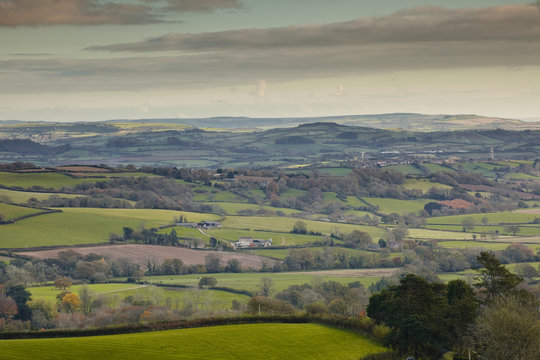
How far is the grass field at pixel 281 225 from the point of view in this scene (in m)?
145

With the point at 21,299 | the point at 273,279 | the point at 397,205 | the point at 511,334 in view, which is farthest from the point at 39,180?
the point at 511,334

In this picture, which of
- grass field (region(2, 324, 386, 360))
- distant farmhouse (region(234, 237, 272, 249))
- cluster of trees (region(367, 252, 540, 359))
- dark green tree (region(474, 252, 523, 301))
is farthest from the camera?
distant farmhouse (region(234, 237, 272, 249))

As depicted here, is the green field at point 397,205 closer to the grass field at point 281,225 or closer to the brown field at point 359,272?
the grass field at point 281,225

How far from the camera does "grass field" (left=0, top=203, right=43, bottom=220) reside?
13412 cm

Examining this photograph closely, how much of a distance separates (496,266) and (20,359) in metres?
36.1

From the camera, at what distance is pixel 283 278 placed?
105875mm

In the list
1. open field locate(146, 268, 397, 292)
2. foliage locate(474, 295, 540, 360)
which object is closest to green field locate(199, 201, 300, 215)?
open field locate(146, 268, 397, 292)

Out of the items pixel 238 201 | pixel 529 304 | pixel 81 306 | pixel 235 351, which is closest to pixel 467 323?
pixel 529 304

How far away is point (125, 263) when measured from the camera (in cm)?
11150

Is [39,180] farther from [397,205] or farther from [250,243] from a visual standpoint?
[397,205]

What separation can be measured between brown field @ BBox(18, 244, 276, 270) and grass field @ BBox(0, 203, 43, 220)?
23.9m

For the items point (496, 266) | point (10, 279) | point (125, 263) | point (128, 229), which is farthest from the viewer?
point (128, 229)

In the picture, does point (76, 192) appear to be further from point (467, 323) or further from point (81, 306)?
point (467, 323)

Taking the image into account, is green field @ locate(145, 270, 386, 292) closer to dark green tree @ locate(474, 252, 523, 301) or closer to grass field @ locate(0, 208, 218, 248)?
grass field @ locate(0, 208, 218, 248)
